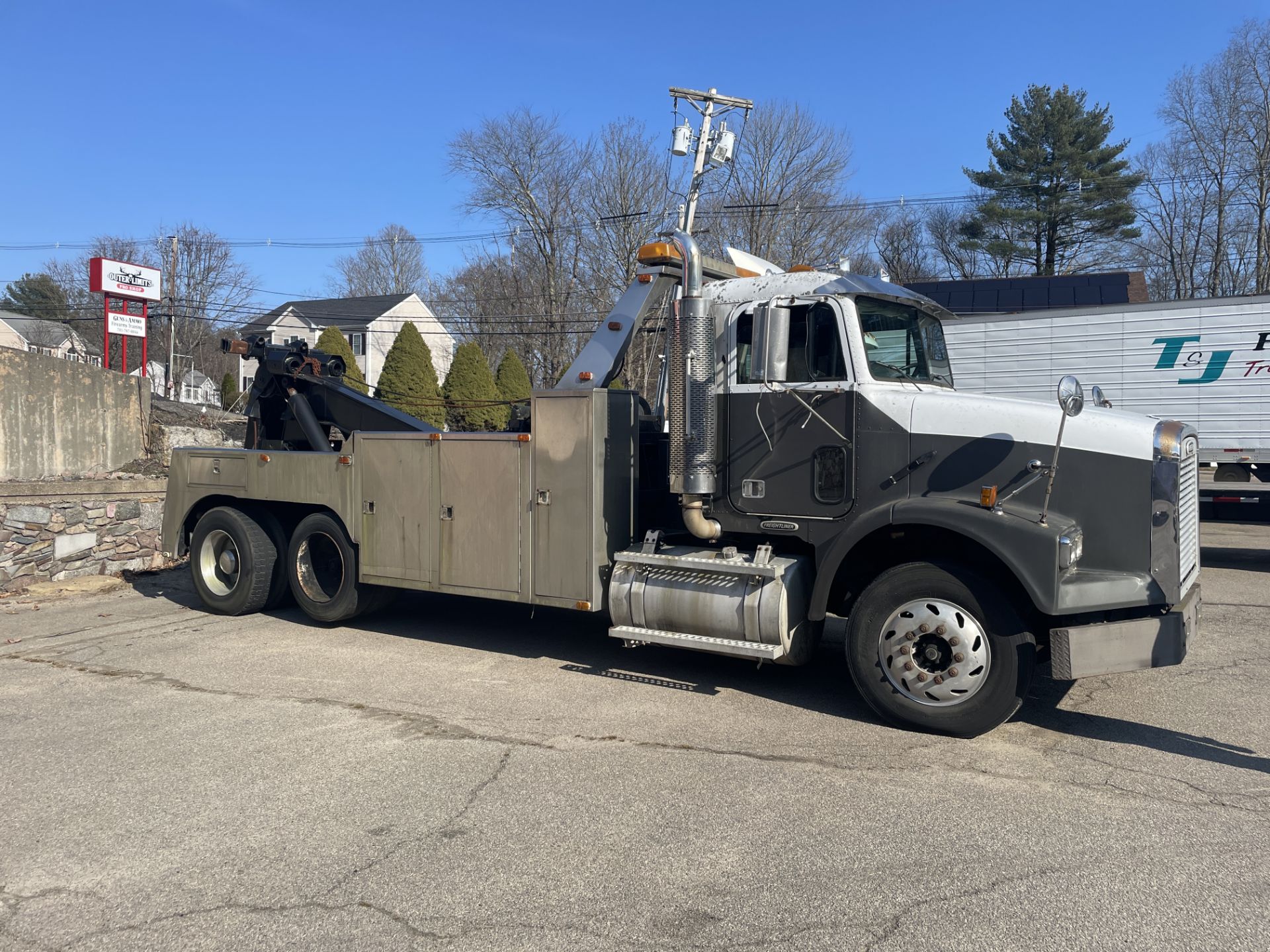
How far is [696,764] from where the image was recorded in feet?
16.3

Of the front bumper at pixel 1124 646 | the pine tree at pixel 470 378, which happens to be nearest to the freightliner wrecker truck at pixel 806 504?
the front bumper at pixel 1124 646

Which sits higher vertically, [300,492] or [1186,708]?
[300,492]

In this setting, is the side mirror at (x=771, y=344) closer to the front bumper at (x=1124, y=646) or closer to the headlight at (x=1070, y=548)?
the headlight at (x=1070, y=548)

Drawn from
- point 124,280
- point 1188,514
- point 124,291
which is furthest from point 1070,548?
point 124,280

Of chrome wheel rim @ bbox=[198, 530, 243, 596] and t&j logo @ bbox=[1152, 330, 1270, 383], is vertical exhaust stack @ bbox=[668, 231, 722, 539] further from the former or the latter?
t&j logo @ bbox=[1152, 330, 1270, 383]

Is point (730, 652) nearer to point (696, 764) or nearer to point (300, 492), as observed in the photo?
point (696, 764)

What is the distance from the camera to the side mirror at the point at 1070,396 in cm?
482

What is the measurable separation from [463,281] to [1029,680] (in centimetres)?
4722

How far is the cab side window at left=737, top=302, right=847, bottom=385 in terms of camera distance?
5.92 m

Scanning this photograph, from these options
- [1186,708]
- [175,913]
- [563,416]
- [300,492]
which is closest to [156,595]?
[300,492]

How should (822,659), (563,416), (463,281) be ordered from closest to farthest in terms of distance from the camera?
(563,416)
(822,659)
(463,281)

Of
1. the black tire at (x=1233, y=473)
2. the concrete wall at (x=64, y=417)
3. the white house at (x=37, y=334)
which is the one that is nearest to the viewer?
the concrete wall at (x=64, y=417)

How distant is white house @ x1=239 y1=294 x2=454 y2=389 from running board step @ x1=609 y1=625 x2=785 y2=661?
4765 cm

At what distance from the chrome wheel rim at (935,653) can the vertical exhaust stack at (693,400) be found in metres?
1.43
